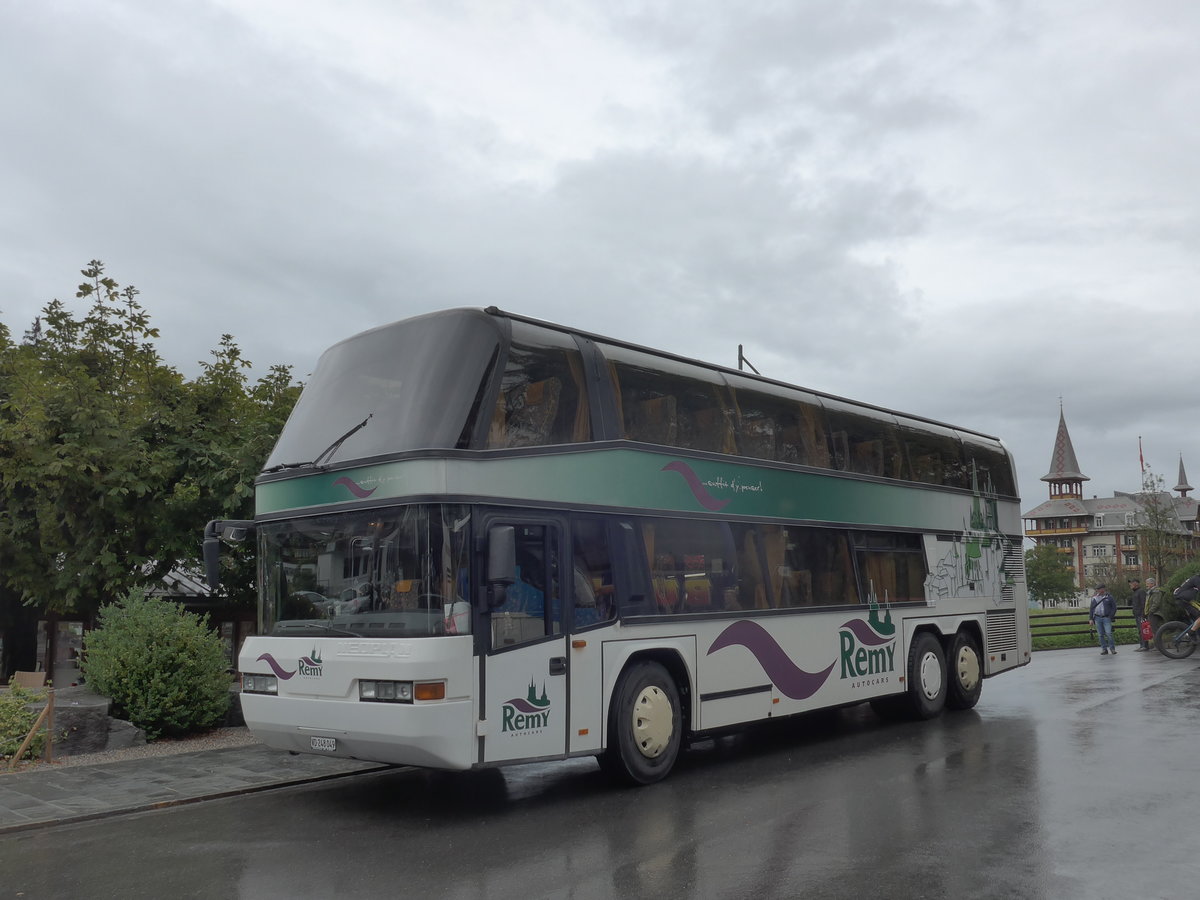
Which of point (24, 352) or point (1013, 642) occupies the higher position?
point (24, 352)

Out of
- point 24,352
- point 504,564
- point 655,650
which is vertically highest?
point 24,352

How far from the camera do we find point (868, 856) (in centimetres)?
679

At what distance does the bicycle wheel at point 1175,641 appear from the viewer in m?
22.6

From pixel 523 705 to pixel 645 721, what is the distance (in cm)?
155

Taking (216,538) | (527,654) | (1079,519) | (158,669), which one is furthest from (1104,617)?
(1079,519)

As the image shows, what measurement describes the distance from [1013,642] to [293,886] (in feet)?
40.3

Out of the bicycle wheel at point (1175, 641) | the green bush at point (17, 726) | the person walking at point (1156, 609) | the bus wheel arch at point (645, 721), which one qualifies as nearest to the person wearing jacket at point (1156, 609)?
the person walking at point (1156, 609)

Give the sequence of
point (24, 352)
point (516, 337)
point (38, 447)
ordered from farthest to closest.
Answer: point (24, 352)
point (38, 447)
point (516, 337)

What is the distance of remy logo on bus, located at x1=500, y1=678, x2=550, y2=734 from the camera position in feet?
27.0

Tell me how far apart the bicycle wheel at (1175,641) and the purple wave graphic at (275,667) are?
20353 mm

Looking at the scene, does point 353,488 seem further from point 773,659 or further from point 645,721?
point 773,659

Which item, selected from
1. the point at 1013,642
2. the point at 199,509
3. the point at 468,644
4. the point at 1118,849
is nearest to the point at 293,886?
the point at 468,644

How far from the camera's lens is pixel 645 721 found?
31.0ft

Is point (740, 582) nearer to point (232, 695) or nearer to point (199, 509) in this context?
point (232, 695)
